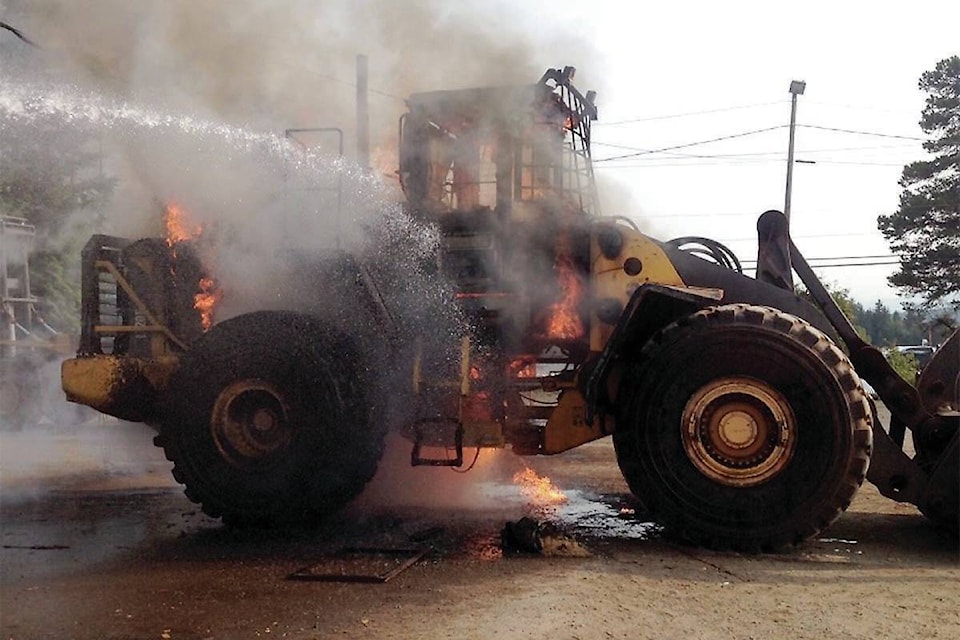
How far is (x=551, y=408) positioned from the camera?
7.08 metres

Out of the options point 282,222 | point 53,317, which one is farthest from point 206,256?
point 53,317

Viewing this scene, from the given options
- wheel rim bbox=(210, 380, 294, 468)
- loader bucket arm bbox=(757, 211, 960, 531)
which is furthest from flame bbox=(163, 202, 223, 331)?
loader bucket arm bbox=(757, 211, 960, 531)

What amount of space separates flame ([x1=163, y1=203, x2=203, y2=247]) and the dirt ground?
7.64 ft

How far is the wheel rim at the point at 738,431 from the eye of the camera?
20.7ft

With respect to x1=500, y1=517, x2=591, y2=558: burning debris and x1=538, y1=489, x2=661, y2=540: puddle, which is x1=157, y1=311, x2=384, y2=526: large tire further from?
x1=538, y1=489, x2=661, y2=540: puddle

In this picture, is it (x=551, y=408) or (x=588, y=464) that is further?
(x=588, y=464)

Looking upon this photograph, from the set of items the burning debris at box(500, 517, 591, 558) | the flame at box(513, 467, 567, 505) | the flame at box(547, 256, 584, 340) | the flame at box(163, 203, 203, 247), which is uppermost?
the flame at box(163, 203, 203, 247)

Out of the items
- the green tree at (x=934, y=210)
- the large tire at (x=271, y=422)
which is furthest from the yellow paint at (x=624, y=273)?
the green tree at (x=934, y=210)

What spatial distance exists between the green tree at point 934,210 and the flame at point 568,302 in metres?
24.5

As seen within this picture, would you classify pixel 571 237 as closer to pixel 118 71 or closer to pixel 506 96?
pixel 506 96

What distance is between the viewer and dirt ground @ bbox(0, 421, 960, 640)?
4.79 m

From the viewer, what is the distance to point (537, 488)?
9242 millimetres

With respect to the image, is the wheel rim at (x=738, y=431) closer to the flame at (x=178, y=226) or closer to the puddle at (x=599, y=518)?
the puddle at (x=599, y=518)

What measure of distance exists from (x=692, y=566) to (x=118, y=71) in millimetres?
7242
